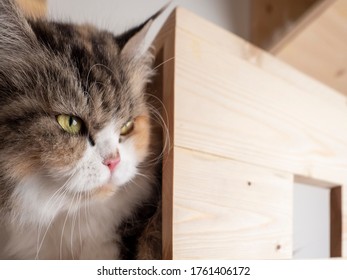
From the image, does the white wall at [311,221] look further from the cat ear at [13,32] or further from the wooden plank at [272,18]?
the cat ear at [13,32]

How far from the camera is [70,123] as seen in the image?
58 centimetres

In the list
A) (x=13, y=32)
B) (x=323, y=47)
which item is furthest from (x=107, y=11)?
(x=323, y=47)

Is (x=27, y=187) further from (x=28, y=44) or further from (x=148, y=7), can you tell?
(x=148, y=7)

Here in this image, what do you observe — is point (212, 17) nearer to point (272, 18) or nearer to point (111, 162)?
point (272, 18)

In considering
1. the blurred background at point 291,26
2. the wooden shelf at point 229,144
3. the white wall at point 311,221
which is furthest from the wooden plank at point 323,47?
the white wall at point 311,221

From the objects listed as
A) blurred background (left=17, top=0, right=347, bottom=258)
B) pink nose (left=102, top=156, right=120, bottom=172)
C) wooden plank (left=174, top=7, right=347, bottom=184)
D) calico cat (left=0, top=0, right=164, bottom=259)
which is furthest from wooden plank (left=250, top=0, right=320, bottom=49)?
pink nose (left=102, top=156, right=120, bottom=172)

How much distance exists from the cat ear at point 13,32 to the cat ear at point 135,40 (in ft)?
0.54

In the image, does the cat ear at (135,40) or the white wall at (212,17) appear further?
the white wall at (212,17)

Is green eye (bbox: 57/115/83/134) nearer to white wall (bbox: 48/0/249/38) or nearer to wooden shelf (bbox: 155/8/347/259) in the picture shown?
wooden shelf (bbox: 155/8/347/259)

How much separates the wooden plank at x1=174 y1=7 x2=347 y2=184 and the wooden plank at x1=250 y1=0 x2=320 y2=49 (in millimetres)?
322

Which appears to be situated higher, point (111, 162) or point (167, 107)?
point (167, 107)

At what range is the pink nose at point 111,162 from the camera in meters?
0.59

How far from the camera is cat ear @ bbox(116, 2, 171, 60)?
2.24 ft

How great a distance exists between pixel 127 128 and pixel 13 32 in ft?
0.79
